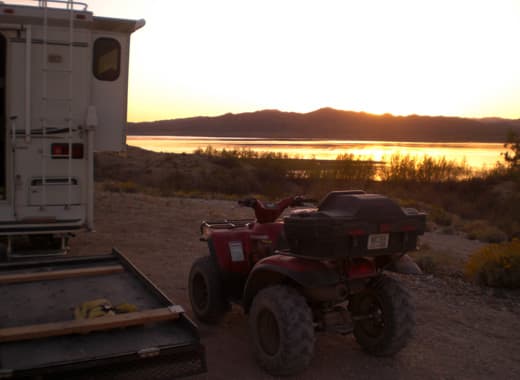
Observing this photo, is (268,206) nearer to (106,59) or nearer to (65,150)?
(65,150)

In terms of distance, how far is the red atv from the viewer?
4.14 meters

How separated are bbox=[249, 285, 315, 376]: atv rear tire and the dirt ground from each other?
200 millimetres

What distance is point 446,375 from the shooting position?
475 centimetres

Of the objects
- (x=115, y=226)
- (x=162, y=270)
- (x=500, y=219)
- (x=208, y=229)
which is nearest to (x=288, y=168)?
(x=500, y=219)

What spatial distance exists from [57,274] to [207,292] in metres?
1.41

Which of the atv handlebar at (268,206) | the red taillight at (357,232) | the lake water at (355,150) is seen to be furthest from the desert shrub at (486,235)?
the lake water at (355,150)

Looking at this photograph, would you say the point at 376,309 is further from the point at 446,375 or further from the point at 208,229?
the point at 208,229

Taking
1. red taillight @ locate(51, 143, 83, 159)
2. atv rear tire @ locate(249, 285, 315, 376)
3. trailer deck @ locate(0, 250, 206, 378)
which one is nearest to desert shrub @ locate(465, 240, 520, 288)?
atv rear tire @ locate(249, 285, 315, 376)

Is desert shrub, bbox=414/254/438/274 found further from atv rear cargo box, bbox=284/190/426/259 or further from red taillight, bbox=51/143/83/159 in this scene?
red taillight, bbox=51/143/83/159

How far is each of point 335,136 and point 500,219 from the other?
13110 cm

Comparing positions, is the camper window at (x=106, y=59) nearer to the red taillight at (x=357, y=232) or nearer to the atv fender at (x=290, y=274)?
the atv fender at (x=290, y=274)

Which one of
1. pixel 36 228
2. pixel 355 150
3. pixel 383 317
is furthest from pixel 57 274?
pixel 355 150

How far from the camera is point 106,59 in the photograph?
24.1 feet

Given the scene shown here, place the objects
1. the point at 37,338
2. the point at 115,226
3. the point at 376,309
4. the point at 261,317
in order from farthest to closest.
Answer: the point at 115,226 < the point at 376,309 < the point at 261,317 < the point at 37,338
